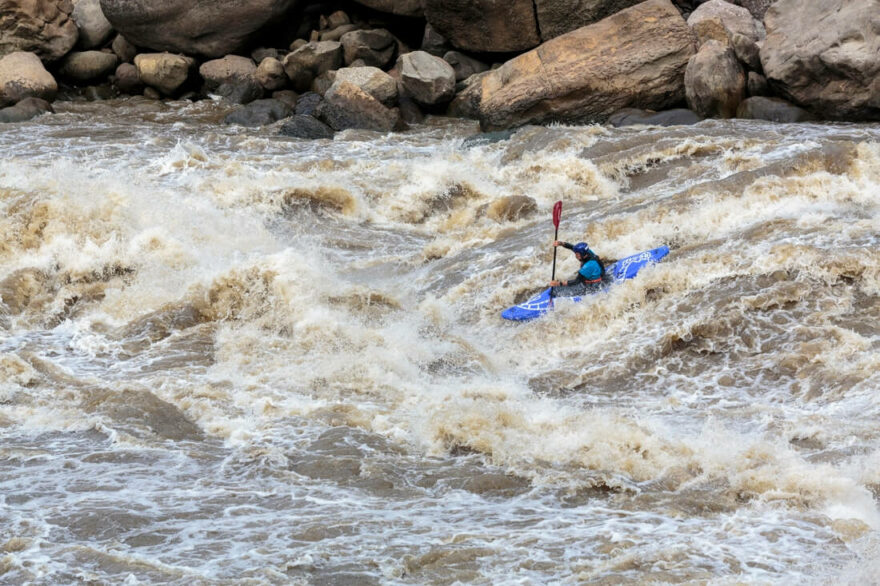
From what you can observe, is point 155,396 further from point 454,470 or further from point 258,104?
point 258,104

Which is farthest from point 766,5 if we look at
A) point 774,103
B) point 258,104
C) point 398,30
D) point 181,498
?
point 181,498

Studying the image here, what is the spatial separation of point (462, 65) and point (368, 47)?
65.9 inches

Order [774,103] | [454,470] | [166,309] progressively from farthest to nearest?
[774,103]
[166,309]
[454,470]

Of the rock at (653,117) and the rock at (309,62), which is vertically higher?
the rock at (309,62)

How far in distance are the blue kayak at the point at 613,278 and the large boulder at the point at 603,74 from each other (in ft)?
17.6

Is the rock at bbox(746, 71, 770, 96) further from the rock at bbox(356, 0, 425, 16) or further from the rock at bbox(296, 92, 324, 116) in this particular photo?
the rock at bbox(296, 92, 324, 116)

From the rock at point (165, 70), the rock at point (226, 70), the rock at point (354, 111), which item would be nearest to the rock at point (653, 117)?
the rock at point (354, 111)

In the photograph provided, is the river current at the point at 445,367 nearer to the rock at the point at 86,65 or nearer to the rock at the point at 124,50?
the rock at the point at 86,65

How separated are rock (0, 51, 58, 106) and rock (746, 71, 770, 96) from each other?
36.2ft

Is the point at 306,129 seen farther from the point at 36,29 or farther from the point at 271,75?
the point at 36,29

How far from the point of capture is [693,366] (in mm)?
7453

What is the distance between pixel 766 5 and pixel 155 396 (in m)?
12.0

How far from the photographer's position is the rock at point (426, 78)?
15172 millimetres

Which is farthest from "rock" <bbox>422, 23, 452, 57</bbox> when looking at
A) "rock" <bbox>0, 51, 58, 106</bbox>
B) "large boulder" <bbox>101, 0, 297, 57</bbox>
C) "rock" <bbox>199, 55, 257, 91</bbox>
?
"rock" <bbox>0, 51, 58, 106</bbox>
